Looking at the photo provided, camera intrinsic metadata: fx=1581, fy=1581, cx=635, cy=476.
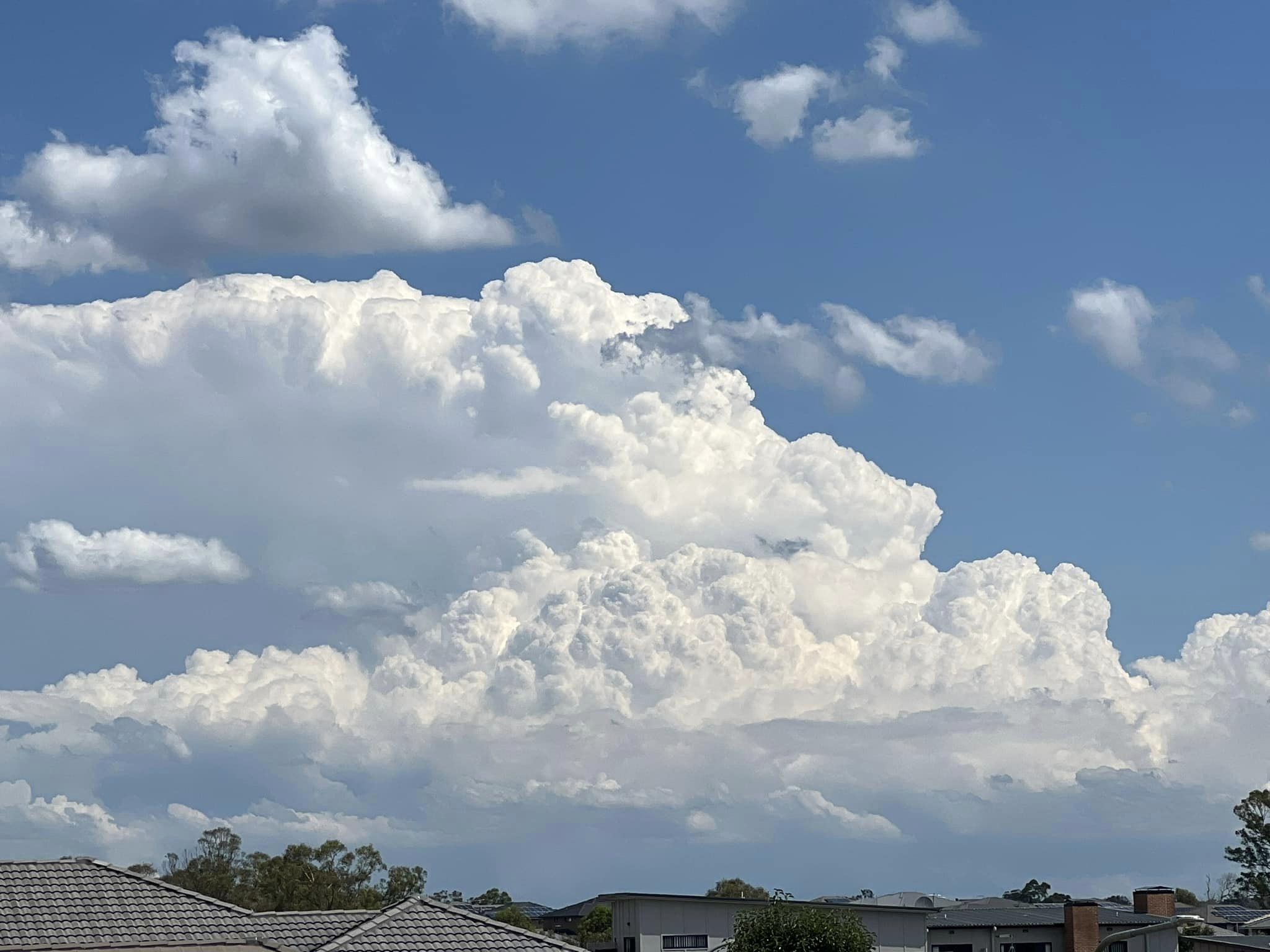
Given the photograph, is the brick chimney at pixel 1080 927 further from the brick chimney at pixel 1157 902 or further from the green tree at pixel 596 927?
the green tree at pixel 596 927

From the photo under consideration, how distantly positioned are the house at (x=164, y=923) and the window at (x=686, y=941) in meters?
43.4

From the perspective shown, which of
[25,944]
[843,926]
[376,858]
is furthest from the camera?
[376,858]

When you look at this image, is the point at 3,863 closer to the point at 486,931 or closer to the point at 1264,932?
the point at 486,931

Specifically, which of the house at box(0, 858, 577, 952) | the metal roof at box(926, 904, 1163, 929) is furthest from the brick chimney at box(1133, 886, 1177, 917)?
the house at box(0, 858, 577, 952)

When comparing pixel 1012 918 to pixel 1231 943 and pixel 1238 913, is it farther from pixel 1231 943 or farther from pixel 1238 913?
pixel 1238 913

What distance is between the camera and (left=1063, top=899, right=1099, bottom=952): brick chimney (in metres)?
103

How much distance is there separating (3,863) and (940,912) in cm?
7372

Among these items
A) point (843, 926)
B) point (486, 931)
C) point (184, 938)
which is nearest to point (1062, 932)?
point (843, 926)

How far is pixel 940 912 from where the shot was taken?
108438mm

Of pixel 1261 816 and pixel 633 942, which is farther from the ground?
pixel 1261 816

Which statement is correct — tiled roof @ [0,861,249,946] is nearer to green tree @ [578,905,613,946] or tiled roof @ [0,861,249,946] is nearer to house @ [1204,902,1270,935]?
green tree @ [578,905,613,946]

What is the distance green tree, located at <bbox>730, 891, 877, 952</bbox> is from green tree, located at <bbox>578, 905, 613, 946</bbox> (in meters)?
59.6

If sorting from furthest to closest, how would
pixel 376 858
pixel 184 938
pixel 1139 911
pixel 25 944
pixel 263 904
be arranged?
pixel 376 858, pixel 263 904, pixel 1139 911, pixel 184 938, pixel 25 944

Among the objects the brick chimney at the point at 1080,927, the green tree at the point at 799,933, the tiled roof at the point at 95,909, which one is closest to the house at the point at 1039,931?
the brick chimney at the point at 1080,927
